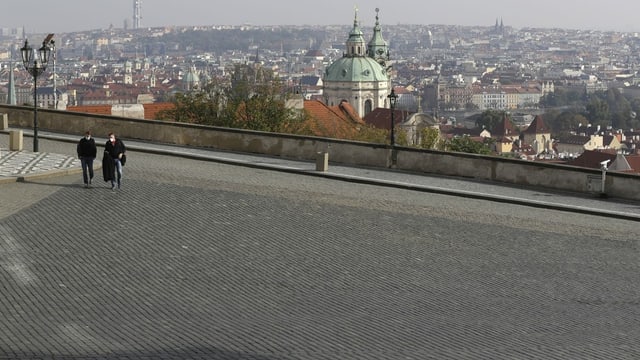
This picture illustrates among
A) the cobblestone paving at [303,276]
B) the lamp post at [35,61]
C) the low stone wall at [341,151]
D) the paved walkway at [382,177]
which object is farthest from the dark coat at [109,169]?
the low stone wall at [341,151]

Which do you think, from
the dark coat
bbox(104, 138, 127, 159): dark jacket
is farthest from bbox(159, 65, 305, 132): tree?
the dark coat

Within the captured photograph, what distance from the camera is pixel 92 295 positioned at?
43.9 feet

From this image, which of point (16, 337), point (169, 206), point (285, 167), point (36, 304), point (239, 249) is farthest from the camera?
point (285, 167)

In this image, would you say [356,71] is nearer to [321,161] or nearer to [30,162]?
[321,161]

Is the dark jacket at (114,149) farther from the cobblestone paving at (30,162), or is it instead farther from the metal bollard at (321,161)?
the metal bollard at (321,161)

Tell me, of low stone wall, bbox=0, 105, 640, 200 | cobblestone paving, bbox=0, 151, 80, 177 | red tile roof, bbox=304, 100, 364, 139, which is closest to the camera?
cobblestone paving, bbox=0, 151, 80, 177

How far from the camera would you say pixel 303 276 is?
14938 mm

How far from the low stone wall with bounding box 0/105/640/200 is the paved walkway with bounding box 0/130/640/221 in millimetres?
267

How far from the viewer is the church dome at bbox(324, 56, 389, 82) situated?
139 metres

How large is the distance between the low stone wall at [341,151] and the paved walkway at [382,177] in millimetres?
267

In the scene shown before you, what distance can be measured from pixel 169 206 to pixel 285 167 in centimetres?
591

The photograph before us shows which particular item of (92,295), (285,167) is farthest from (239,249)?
(285,167)

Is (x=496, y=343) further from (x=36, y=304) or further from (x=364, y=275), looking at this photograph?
(x=36, y=304)

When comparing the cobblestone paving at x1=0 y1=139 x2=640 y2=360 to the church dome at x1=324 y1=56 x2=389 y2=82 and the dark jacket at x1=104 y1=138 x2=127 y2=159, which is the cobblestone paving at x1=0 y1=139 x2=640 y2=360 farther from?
the church dome at x1=324 y1=56 x2=389 y2=82
